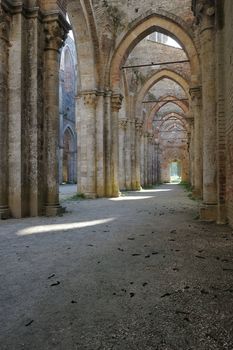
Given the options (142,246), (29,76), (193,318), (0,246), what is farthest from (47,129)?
(193,318)

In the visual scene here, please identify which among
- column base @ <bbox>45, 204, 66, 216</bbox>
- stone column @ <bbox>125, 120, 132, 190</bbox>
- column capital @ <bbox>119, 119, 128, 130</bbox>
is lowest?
column base @ <bbox>45, 204, 66, 216</bbox>

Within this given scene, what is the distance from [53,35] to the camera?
7914 mm

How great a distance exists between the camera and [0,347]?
5.84ft

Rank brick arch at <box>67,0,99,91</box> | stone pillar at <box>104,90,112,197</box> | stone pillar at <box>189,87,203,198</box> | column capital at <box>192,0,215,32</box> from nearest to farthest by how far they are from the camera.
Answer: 1. column capital at <box>192,0,215,32</box>
2. stone pillar at <box>189,87,203,198</box>
3. brick arch at <box>67,0,99,91</box>
4. stone pillar at <box>104,90,112,197</box>

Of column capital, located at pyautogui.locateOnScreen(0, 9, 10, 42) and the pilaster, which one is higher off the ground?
column capital, located at pyautogui.locateOnScreen(0, 9, 10, 42)

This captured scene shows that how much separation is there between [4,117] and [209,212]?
16.7ft

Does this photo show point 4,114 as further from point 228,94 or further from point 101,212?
point 228,94

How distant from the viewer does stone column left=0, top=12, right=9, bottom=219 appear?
7.16 m

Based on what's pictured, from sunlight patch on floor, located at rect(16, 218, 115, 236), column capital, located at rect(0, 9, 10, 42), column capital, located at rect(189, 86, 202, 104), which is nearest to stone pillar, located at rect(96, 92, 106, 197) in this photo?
column capital, located at rect(189, 86, 202, 104)

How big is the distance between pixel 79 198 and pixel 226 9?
31.0 feet

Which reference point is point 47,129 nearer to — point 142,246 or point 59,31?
point 59,31

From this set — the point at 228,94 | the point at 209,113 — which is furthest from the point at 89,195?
the point at 228,94

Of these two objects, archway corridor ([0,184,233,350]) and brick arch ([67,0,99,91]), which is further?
brick arch ([67,0,99,91])

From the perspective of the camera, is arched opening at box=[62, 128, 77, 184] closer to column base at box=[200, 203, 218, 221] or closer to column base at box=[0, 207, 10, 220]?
column base at box=[0, 207, 10, 220]
